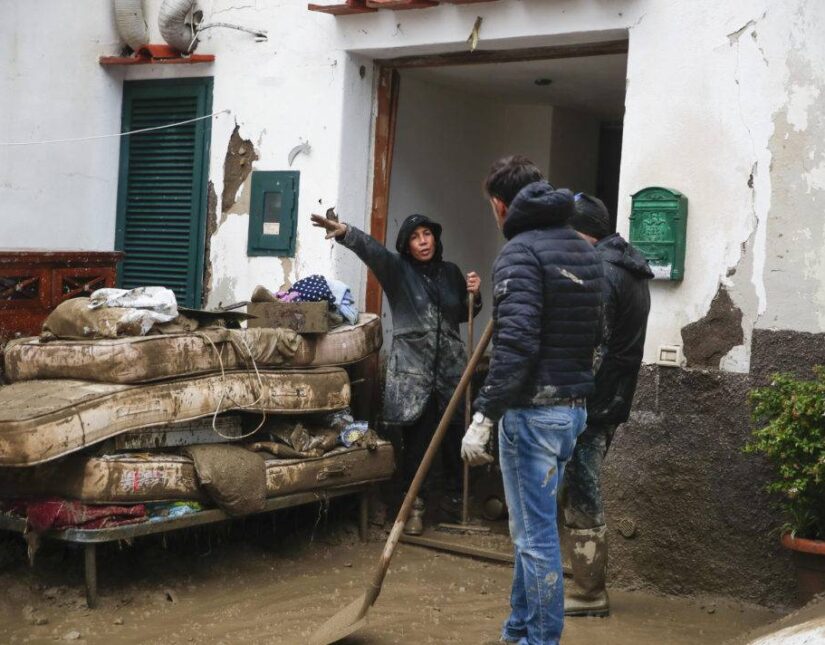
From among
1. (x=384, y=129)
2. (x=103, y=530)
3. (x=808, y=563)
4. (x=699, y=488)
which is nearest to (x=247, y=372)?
(x=103, y=530)

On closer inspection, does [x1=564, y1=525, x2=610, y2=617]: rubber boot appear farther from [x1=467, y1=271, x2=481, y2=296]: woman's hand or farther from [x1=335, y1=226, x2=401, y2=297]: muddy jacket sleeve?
[x1=335, y1=226, x2=401, y2=297]: muddy jacket sleeve

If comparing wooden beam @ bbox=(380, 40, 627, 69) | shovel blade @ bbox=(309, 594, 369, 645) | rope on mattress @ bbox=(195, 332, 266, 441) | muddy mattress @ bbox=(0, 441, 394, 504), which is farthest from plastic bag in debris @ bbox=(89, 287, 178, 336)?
wooden beam @ bbox=(380, 40, 627, 69)

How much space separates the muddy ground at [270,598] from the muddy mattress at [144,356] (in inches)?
44.6

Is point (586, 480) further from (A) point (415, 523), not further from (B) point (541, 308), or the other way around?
(A) point (415, 523)

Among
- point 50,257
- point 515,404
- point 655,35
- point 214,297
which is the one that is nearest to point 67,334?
point 50,257

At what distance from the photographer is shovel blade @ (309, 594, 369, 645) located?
5.32m

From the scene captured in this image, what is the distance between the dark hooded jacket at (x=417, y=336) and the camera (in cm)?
756

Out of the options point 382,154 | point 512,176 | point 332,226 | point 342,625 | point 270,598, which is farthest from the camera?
point 382,154

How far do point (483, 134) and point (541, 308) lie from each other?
17.6 feet

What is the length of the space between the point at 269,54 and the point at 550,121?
2.81 m

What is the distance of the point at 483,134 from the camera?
9.84 metres

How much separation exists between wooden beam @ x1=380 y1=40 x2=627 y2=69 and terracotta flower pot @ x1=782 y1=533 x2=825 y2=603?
3065mm

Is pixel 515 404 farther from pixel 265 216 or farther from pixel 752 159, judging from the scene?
pixel 265 216

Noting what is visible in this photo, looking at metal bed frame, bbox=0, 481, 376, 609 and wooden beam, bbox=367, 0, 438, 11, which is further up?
wooden beam, bbox=367, 0, 438, 11
